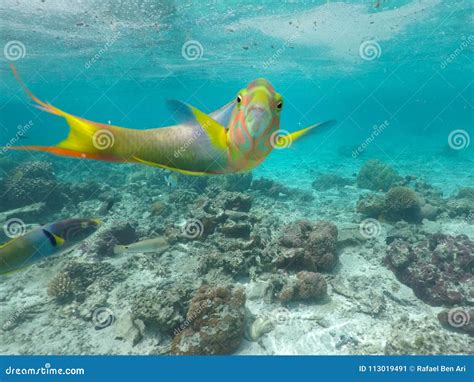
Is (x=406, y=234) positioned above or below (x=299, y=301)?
above

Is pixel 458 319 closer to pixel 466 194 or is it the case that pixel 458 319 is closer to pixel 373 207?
pixel 373 207

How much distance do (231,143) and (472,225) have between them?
37.1ft

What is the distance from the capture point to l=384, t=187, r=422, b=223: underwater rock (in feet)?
32.0

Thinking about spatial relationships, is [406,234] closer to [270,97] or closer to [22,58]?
[270,97]

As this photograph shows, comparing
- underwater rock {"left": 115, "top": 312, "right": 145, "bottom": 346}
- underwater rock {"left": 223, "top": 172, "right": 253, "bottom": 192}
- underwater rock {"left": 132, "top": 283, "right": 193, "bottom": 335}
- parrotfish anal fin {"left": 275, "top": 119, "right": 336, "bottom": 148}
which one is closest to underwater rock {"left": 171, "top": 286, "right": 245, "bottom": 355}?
underwater rock {"left": 132, "top": 283, "right": 193, "bottom": 335}

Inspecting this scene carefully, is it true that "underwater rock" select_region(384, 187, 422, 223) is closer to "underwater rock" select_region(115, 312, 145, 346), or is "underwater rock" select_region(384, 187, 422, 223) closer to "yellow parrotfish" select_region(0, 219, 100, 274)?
"underwater rock" select_region(115, 312, 145, 346)

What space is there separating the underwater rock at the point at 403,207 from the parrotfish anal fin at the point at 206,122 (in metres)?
9.95

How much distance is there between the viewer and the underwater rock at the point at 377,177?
15594 mm

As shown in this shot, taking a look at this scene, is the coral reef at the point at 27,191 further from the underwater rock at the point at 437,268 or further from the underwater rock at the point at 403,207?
the underwater rock at the point at 403,207

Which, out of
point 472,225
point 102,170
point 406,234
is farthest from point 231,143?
point 102,170

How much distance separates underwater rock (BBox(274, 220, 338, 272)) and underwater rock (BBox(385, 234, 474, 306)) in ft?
4.85

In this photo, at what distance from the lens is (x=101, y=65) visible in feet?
100

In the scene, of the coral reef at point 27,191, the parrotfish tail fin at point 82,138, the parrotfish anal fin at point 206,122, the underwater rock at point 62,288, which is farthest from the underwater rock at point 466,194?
the coral reef at point 27,191

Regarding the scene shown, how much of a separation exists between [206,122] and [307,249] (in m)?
5.79
